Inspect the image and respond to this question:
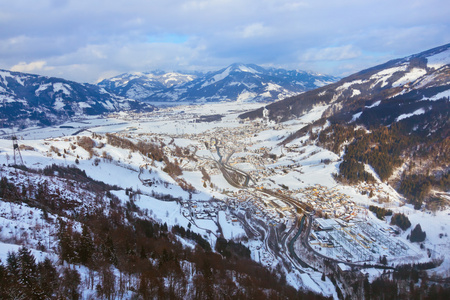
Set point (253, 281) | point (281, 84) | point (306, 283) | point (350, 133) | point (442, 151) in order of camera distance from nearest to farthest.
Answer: point (253, 281), point (306, 283), point (442, 151), point (350, 133), point (281, 84)

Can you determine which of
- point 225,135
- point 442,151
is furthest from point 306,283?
point 225,135

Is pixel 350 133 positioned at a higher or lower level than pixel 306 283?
higher

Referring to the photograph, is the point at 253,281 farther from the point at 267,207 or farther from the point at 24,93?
the point at 24,93

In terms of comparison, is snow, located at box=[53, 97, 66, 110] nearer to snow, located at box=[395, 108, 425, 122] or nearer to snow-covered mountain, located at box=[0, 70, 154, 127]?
snow-covered mountain, located at box=[0, 70, 154, 127]

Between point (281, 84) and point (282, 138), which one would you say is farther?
point (281, 84)

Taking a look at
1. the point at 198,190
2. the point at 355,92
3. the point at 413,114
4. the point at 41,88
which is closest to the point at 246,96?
the point at 355,92

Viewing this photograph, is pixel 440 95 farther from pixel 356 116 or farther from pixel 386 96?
pixel 356 116

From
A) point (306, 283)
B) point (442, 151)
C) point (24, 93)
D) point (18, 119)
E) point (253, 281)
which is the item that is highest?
point (24, 93)

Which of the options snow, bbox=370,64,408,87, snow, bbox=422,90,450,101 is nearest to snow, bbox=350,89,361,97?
snow, bbox=370,64,408,87
